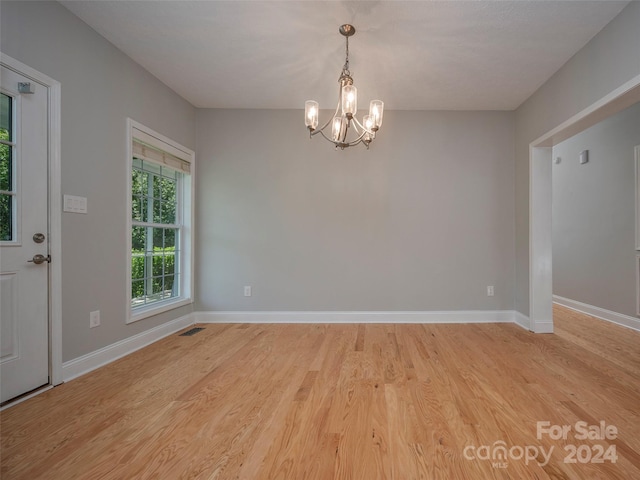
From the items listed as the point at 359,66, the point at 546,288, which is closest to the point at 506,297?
the point at 546,288

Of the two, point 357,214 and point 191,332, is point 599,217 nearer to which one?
point 357,214

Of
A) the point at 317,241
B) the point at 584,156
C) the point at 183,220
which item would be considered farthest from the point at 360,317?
the point at 584,156

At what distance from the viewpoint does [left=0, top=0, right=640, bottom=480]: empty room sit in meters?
1.48

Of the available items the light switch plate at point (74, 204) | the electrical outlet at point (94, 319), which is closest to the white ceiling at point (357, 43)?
the light switch plate at point (74, 204)

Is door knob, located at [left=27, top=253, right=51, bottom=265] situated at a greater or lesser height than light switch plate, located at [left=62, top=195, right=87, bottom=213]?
lesser

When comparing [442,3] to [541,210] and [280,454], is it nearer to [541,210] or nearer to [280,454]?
[541,210]

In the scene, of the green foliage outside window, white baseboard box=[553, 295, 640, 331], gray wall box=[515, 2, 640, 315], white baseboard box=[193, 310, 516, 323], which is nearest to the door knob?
the green foliage outside window

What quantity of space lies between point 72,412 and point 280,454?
1323mm

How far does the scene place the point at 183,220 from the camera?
3.43 metres

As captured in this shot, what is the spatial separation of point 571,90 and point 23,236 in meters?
4.43

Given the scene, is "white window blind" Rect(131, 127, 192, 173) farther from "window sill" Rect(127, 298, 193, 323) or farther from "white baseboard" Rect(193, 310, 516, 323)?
"white baseboard" Rect(193, 310, 516, 323)

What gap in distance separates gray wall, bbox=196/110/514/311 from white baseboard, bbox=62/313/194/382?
22.8 inches

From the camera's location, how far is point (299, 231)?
3533 mm

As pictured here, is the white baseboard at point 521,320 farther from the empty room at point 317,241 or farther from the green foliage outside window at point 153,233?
the green foliage outside window at point 153,233
